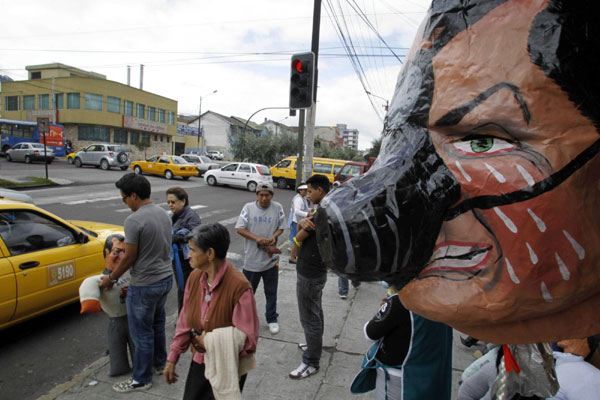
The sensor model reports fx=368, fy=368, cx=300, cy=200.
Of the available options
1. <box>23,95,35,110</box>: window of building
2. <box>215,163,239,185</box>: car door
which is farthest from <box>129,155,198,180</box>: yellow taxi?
<box>23,95,35,110</box>: window of building

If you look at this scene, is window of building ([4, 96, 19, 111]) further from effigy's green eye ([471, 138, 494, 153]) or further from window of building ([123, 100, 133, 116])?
effigy's green eye ([471, 138, 494, 153])

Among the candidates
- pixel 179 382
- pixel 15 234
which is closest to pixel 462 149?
pixel 179 382

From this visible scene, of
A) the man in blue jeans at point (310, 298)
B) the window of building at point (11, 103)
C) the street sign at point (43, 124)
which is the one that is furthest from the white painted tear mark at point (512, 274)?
the window of building at point (11, 103)

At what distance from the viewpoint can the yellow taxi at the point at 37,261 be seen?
3.73 metres

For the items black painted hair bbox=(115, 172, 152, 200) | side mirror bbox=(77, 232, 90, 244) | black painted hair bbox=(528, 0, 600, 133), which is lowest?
side mirror bbox=(77, 232, 90, 244)

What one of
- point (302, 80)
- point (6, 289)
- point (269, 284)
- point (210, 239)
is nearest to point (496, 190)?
point (210, 239)

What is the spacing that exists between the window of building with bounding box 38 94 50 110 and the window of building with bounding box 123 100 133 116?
22.8ft

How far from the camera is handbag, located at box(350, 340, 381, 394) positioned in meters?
2.17

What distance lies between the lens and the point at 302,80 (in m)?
6.50

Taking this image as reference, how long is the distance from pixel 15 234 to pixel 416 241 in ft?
15.4

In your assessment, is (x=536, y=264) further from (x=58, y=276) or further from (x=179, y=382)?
(x=58, y=276)

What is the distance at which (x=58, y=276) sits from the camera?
167 inches

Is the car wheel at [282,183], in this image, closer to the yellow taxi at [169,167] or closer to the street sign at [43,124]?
the yellow taxi at [169,167]

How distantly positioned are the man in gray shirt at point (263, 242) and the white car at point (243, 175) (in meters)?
13.6
